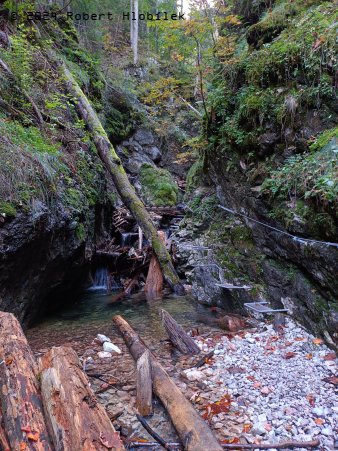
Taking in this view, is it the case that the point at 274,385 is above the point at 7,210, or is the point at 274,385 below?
below

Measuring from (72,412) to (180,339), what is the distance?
2779 millimetres

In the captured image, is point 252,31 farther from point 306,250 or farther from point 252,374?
point 252,374

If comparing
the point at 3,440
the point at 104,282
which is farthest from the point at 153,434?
the point at 104,282

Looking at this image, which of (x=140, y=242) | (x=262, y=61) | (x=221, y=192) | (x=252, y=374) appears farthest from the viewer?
(x=140, y=242)

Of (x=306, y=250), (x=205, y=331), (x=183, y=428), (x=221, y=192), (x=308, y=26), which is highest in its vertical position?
(x=308, y=26)

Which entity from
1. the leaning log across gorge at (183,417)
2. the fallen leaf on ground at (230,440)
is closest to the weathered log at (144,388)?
the leaning log across gorge at (183,417)

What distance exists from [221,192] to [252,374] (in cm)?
468

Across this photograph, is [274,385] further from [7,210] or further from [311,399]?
[7,210]

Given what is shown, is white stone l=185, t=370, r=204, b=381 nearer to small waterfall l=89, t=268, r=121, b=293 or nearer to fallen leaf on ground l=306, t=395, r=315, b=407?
fallen leaf on ground l=306, t=395, r=315, b=407

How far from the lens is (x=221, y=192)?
25.0 ft

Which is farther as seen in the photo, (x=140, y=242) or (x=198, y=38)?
(x=140, y=242)

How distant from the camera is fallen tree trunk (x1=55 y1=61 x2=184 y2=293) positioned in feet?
28.1

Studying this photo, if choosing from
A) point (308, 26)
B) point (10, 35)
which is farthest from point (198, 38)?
point (10, 35)

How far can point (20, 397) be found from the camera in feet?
7.51
